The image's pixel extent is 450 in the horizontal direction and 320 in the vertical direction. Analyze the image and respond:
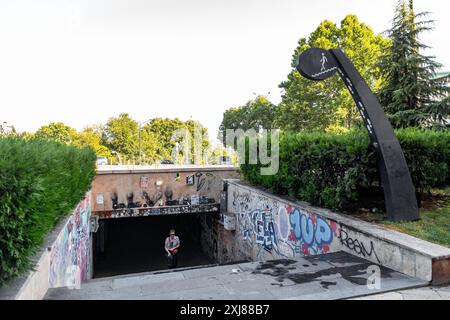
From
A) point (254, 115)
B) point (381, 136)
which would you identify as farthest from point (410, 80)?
point (254, 115)

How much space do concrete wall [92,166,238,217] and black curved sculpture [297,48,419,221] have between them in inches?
358

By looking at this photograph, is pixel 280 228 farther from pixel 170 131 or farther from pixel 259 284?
pixel 170 131

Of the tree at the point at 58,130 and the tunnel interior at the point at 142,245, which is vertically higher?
the tree at the point at 58,130

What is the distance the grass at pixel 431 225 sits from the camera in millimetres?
5324

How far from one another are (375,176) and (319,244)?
2.00 m

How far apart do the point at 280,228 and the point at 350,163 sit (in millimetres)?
2996

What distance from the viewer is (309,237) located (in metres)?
7.36

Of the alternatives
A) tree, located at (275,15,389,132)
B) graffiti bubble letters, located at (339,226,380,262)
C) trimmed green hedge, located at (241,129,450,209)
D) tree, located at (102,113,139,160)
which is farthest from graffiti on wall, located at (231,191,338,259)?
tree, located at (102,113,139,160)

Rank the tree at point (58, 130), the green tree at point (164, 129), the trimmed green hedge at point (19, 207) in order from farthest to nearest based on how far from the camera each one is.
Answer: the green tree at point (164, 129), the tree at point (58, 130), the trimmed green hedge at point (19, 207)

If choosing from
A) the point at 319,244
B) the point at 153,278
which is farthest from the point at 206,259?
the point at 153,278

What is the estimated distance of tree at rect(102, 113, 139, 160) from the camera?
4534 cm

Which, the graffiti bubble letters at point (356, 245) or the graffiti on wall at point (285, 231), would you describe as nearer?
the graffiti bubble letters at point (356, 245)

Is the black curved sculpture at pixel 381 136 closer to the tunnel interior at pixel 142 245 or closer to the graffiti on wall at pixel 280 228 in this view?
the graffiti on wall at pixel 280 228

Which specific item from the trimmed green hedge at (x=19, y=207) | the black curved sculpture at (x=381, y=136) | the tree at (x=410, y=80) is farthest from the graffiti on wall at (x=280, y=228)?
the tree at (x=410, y=80)
